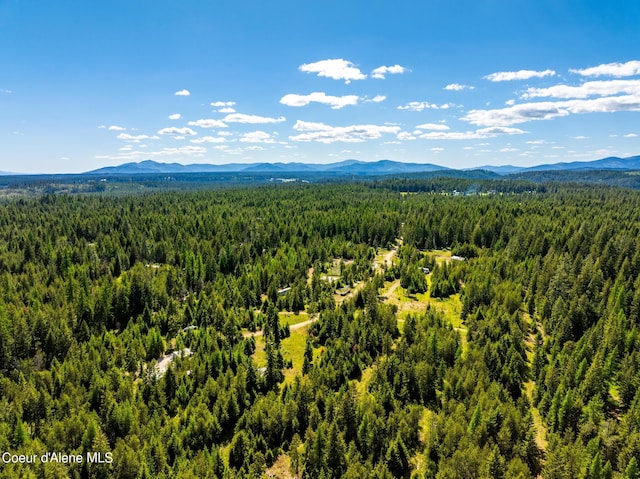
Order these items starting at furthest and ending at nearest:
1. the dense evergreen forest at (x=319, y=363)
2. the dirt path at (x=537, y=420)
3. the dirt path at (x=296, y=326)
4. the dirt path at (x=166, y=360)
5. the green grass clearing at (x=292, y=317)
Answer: the green grass clearing at (x=292, y=317)
the dirt path at (x=296, y=326)
the dirt path at (x=166, y=360)
the dirt path at (x=537, y=420)
the dense evergreen forest at (x=319, y=363)

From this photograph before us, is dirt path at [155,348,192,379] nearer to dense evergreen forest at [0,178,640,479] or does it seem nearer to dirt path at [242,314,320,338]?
dense evergreen forest at [0,178,640,479]

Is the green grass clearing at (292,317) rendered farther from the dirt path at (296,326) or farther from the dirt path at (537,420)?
the dirt path at (537,420)

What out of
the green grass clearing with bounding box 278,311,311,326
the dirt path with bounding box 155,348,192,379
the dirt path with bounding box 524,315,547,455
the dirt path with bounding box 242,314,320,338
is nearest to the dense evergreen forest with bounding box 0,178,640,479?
the dirt path with bounding box 524,315,547,455

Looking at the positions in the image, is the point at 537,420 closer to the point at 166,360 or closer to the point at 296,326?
the point at 296,326

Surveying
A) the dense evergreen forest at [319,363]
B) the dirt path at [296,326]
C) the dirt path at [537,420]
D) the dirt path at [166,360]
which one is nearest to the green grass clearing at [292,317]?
the dirt path at [296,326]

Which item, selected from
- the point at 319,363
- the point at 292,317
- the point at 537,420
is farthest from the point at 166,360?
the point at 537,420

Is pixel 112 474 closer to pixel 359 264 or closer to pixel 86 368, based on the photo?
pixel 86 368

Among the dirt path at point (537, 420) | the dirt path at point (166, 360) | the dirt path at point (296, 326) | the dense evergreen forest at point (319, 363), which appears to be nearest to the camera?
the dense evergreen forest at point (319, 363)

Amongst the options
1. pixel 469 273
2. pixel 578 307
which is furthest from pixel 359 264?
pixel 578 307

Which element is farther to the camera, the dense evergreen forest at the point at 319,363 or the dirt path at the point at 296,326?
the dirt path at the point at 296,326
